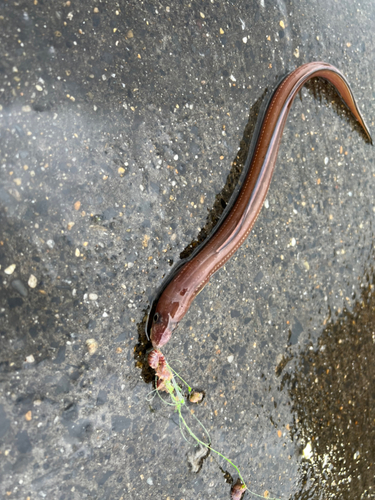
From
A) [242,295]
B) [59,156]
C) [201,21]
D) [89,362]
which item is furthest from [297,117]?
[89,362]

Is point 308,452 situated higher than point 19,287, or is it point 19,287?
point 19,287

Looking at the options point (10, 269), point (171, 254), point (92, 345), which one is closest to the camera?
point (10, 269)

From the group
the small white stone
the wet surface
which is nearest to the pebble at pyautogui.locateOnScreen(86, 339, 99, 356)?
the wet surface

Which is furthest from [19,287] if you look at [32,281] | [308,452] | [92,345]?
[308,452]

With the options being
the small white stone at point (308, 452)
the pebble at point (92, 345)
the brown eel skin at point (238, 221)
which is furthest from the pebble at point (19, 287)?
the small white stone at point (308, 452)

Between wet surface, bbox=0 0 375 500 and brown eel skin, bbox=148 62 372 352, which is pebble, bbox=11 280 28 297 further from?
brown eel skin, bbox=148 62 372 352

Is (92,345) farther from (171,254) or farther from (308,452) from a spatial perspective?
(308,452)

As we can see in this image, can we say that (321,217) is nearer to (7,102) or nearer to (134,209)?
(134,209)
